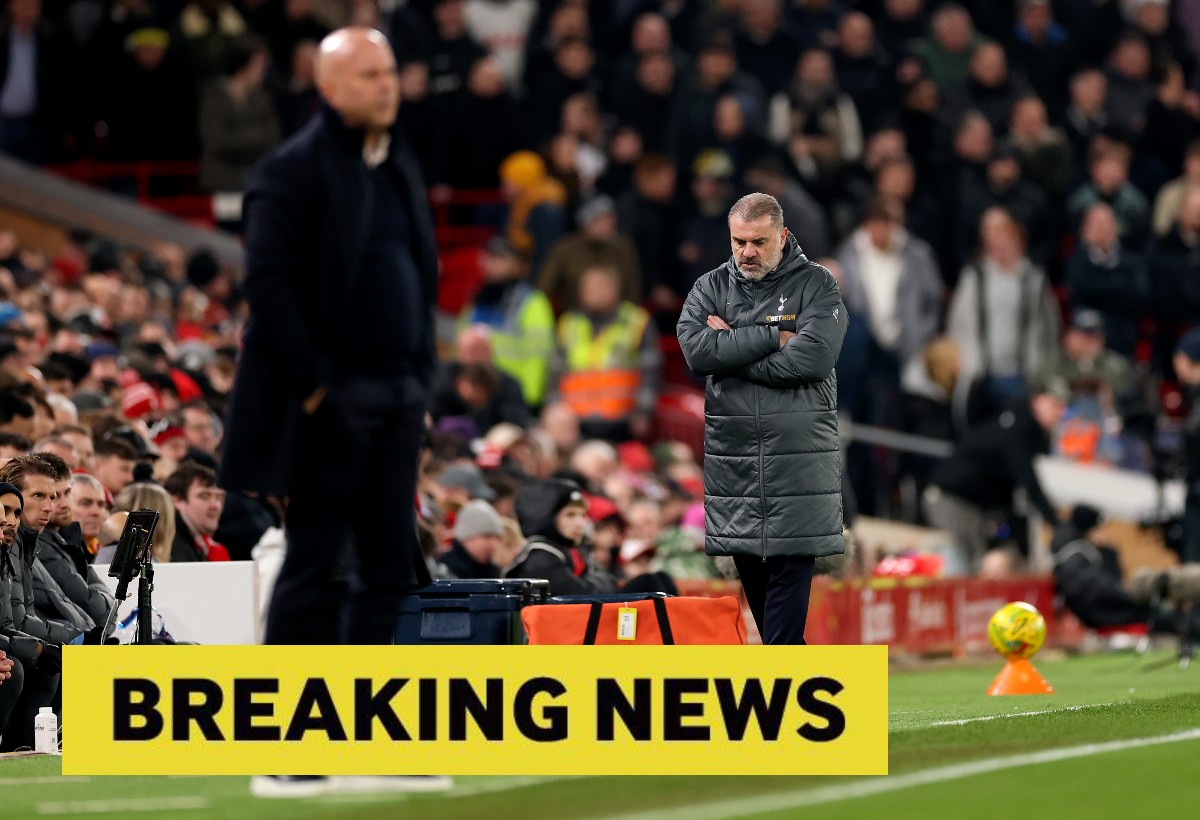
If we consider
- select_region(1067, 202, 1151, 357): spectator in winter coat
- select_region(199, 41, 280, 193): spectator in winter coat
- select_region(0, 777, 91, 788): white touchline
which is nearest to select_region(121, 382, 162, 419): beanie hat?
select_region(0, 777, 91, 788): white touchline

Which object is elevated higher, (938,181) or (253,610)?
(938,181)

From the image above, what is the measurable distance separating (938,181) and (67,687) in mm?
16249

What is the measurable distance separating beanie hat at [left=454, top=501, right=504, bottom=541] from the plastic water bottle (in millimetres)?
3632

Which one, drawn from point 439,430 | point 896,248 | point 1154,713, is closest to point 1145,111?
point 896,248

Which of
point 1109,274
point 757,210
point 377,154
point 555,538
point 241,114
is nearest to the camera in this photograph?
point 377,154

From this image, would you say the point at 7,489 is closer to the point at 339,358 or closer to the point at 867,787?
the point at 339,358

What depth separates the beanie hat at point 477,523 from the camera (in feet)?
42.2

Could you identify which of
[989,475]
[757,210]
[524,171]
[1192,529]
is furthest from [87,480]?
[524,171]

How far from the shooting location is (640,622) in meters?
9.93

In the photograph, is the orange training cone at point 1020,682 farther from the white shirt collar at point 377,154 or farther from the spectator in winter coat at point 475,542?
the white shirt collar at point 377,154

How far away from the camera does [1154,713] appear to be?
9.66m

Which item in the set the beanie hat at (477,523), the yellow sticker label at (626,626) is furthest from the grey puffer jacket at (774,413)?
the beanie hat at (477,523)

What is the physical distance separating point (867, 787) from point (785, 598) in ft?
7.21

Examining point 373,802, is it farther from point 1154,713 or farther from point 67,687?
point 1154,713
